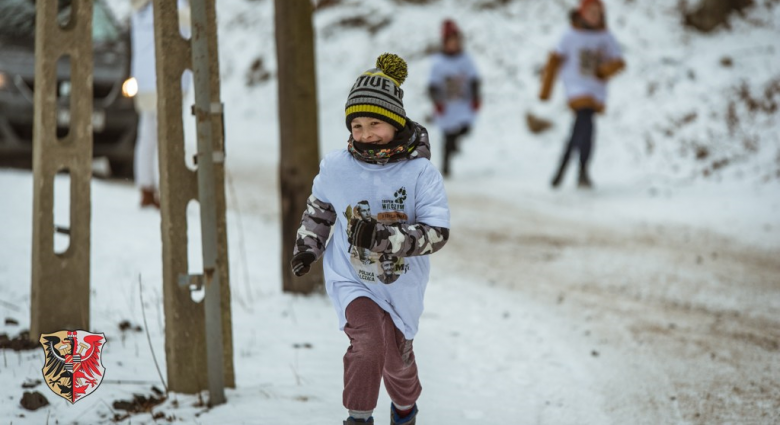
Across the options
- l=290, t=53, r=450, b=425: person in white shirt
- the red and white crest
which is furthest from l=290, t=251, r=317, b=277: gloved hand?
the red and white crest

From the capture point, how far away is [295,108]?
4.96m

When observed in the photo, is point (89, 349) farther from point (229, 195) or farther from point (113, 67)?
point (113, 67)

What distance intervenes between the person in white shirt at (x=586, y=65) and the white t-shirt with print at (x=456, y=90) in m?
2.11

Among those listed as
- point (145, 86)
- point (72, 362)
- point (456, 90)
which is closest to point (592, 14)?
point (456, 90)

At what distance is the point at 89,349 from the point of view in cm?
308

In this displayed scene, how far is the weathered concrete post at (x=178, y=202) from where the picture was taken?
341 centimetres

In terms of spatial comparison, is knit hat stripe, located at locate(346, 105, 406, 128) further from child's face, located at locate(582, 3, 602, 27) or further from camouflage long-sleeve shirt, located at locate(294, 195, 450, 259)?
child's face, located at locate(582, 3, 602, 27)

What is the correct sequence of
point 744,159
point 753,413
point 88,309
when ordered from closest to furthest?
point 753,413 < point 88,309 < point 744,159

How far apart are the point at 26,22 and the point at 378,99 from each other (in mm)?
7806

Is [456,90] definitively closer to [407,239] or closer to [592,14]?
[592,14]

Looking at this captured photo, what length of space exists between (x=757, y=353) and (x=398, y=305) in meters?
2.59

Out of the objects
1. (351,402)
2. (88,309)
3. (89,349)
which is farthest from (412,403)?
(88,309)

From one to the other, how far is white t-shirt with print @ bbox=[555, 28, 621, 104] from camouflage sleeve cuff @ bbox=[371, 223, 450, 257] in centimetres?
756

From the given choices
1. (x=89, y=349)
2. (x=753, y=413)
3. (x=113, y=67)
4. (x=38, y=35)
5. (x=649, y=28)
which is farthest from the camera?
(x=649, y=28)
